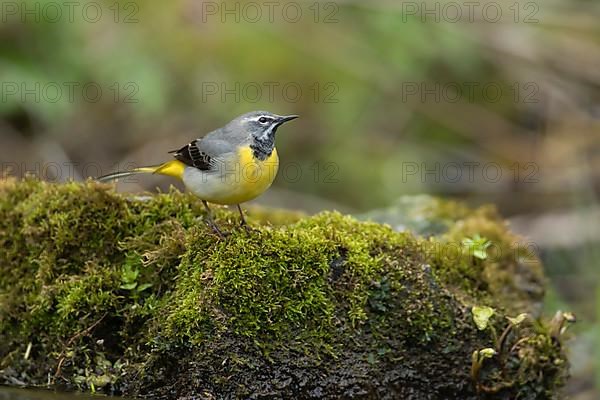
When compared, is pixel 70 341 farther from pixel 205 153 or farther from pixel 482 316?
pixel 482 316

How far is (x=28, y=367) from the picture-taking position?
17.0 feet

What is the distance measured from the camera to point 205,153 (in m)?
5.70

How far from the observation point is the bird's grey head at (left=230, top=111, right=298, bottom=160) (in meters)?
5.62

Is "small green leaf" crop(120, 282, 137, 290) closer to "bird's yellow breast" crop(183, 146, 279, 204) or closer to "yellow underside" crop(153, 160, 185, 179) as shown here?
"bird's yellow breast" crop(183, 146, 279, 204)

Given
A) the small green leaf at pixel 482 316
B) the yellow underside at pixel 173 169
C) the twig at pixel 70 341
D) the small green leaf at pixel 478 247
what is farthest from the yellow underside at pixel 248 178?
the small green leaf at pixel 482 316

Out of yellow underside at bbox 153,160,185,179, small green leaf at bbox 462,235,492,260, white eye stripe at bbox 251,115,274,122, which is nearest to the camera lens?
small green leaf at bbox 462,235,492,260

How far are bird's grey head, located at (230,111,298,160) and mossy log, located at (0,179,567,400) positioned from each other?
509mm

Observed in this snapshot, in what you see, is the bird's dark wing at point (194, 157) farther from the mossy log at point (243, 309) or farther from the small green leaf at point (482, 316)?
the small green leaf at point (482, 316)

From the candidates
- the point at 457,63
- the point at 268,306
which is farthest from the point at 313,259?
the point at 457,63

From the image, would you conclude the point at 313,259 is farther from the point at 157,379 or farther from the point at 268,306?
the point at 157,379

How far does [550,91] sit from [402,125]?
85.2 inches

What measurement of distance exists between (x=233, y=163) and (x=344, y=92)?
21.8 feet

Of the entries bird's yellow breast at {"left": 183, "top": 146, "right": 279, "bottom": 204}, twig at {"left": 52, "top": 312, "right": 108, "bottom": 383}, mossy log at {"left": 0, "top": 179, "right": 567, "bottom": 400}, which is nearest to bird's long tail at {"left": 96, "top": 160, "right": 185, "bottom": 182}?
mossy log at {"left": 0, "top": 179, "right": 567, "bottom": 400}

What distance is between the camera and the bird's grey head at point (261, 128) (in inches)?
221
